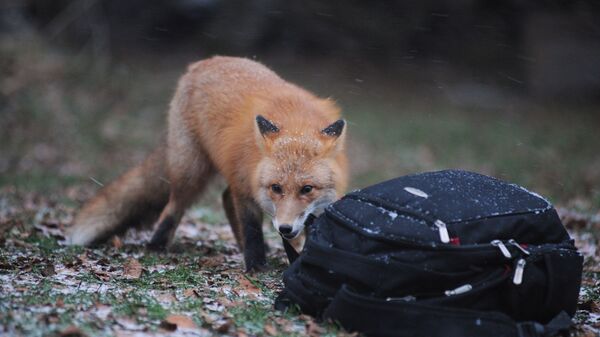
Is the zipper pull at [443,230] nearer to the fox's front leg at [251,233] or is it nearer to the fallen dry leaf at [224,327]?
the fallen dry leaf at [224,327]

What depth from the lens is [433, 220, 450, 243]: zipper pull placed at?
3.39m

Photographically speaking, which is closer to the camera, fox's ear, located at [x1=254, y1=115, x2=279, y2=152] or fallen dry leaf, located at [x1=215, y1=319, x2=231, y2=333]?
fallen dry leaf, located at [x1=215, y1=319, x2=231, y2=333]

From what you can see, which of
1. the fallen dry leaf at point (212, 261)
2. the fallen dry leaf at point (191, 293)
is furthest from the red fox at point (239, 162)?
the fallen dry leaf at point (191, 293)

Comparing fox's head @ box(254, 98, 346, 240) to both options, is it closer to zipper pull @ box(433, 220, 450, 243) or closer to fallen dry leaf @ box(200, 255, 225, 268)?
fallen dry leaf @ box(200, 255, 225, 268)

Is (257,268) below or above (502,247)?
below

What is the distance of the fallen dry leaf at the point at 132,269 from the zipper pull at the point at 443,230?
224 cm

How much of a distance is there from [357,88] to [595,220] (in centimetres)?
1153

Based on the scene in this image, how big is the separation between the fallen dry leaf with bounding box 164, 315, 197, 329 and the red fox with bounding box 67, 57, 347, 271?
1033 mm

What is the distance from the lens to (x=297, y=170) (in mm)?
4637

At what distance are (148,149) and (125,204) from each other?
6.85 m

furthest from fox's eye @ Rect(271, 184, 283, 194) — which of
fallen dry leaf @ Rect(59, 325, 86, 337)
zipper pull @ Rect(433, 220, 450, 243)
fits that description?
fallen dry leaf @ Rect(59, 325, 86, 337)

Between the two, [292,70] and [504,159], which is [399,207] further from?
[292,70]

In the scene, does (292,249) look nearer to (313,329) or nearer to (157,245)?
(313,329)

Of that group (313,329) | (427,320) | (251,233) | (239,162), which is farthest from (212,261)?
(427,320)
